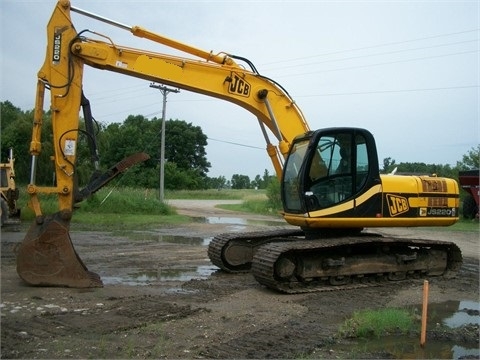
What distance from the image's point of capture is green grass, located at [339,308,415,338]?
5984 millimetres

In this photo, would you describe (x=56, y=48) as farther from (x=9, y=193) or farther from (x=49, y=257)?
(x=9, y=193)

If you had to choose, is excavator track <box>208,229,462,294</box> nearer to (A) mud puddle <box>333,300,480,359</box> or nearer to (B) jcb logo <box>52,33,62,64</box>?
(A) mud puddle <box>333,300,480,359</box>

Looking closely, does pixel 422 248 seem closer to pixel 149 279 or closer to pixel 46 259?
pixel 149 279

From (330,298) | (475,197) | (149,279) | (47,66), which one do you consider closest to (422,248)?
(330,298)

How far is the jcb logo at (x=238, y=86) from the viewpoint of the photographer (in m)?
9.47

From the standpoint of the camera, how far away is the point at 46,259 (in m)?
7.80

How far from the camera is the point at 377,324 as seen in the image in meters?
6.19

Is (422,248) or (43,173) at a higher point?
(43,173)

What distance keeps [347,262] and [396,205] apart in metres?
1.36

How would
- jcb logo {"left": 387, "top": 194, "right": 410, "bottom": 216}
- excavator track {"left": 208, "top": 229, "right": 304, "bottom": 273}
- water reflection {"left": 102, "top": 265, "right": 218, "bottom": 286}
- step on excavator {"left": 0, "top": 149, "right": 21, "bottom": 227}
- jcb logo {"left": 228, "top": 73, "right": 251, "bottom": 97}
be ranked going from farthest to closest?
step on excavator {"left": 0, "top": 149, "right": 21, "bottom": 227}
excavator track {"left": 208, "top": 229, "right": 304, "bottom": 273}
jcb logo {"left": 228, "top": 73, "right": 251, "bottom": 97}
jcb logo {"left": 387, "top": 194, "right": 410, "bottom": 216}
water reflection {"left": 102, "top": 265, "right": 218, "bottom": 286}

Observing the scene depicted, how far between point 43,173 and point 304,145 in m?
21.4

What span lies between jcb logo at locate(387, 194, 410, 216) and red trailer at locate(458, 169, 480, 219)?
1582 centimetres

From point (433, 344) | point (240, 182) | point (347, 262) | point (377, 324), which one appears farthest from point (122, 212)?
point (240, 182)

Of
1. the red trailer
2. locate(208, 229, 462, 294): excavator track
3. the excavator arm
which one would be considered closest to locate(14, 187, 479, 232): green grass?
the red trailer
